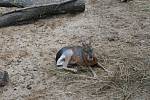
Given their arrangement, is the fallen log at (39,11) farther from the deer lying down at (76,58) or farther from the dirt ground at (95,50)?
the deer lying down at (76,58)

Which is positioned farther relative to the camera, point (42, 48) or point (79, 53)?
point (42, 48)

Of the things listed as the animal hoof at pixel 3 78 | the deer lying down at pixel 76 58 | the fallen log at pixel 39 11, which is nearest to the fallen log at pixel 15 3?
the fallen log at pixel 39 11

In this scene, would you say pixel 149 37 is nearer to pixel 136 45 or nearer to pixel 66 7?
pixel 136 45

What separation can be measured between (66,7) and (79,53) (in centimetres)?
212

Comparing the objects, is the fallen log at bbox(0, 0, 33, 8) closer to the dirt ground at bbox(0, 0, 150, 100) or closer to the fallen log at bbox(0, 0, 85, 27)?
the dirt ground at bbox(0, 0, 150, 100)

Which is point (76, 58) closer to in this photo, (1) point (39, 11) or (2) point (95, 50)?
(2) point (95, 50)

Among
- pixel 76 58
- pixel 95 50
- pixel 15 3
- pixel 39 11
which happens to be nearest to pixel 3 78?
pixel 76 58

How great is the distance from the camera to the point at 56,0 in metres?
7.15

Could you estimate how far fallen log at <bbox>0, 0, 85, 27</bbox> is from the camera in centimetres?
671

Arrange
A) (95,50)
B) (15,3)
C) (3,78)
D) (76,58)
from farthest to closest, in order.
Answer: (15,3) < (95,50) < (76,58) < (3,78)

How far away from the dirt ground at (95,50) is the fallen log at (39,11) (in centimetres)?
11

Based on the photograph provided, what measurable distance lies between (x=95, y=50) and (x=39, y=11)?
163cm

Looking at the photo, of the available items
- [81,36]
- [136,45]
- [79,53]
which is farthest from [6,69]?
[136,45]

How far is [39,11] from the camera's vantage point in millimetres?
6902
